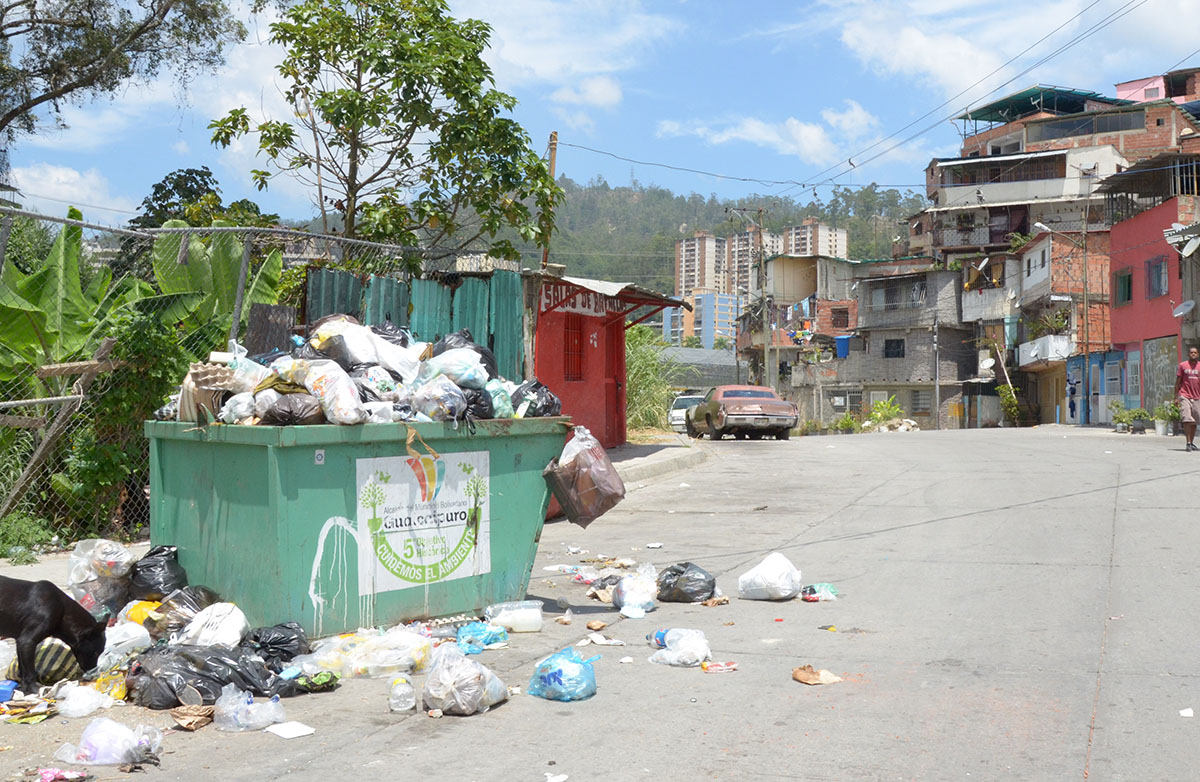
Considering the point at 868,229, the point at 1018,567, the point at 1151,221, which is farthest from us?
the point at 868,229

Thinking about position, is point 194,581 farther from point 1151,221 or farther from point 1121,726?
point 1151,221

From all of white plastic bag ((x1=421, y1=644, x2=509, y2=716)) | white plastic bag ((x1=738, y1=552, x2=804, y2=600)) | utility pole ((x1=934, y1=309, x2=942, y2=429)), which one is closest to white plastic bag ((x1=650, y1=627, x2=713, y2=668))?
white plastic bag ((x1=421, y1=644, x2=509, y2=716))

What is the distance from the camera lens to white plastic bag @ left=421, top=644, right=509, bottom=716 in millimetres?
4285

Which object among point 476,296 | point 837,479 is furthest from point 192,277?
point 837,479

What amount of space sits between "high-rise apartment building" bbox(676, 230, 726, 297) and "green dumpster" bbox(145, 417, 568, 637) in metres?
103

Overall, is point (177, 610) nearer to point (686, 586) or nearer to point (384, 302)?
point (686, 586)

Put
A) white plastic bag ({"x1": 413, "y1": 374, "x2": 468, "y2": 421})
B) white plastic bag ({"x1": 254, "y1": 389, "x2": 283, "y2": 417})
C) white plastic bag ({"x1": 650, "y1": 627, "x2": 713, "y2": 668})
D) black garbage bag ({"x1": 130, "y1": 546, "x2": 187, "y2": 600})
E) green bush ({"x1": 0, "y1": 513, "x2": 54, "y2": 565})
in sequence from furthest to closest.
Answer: green bush ({"x1": 0, "y1": 513, "x2": 54, "y2": 565})
white plastic bag ({"x1": 413, "y1": 374, "x2": 468, "y2": 421})
black garbage bag ({"x1": 130, "y1": 546, "x2": 187, "y2": 600})
white plastic bag ({"x1": 254, "y1": 389, "x2": 283, "y2": 417})
white plastic bag ({"x1": 650, "y1": 627, "x2": 713, "y2": 668})

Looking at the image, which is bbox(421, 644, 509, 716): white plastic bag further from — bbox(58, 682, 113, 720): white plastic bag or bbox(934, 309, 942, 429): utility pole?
bbox(934, 309, 942, 429): utility pole

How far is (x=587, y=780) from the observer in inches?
138

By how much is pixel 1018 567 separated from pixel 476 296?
18.6 ft

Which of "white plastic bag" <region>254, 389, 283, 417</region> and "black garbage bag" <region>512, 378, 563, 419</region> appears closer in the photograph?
"white plastic bag" <region>254, 389, 283, 417</region>

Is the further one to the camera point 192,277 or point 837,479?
point 837,479

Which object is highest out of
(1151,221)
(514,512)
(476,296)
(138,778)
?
(1151,221)

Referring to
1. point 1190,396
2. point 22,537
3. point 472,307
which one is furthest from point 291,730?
point 1190,396
